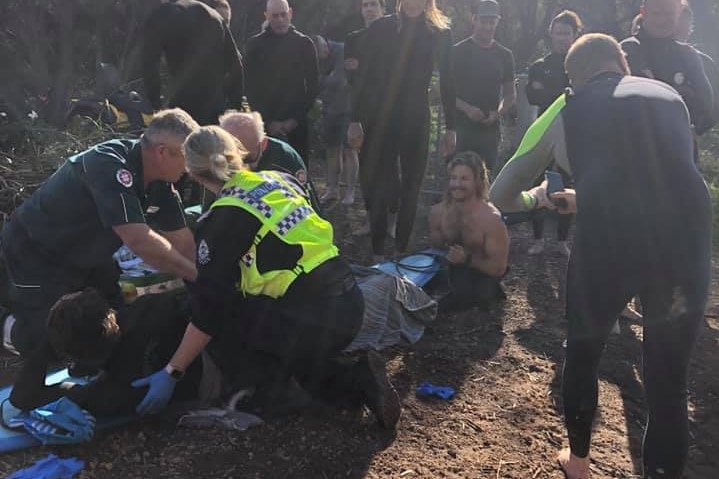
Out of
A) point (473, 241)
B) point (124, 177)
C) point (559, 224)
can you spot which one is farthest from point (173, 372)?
point (559, 224)

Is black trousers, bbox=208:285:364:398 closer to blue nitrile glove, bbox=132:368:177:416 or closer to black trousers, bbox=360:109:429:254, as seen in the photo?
blue nitrile glove, bbox=132:368:177:416

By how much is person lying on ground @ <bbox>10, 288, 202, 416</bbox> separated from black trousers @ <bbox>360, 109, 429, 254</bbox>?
1.92m

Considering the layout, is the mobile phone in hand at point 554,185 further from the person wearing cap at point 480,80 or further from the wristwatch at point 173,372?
the person wearing cap at point 480,80

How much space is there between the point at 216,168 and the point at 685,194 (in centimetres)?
165

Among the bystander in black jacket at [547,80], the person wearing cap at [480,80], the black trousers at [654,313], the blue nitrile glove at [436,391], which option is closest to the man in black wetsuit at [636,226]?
the black trousers at [654,313]

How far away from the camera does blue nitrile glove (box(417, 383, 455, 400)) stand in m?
3.18

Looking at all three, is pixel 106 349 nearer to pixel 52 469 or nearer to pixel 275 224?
pixel 52 469

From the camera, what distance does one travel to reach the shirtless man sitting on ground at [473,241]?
13.7 ft

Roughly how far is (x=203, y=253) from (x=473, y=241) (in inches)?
84.7

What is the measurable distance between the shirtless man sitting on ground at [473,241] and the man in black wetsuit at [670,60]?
3.59 feet

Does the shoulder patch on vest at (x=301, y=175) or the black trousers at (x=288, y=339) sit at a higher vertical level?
the shoulder patch on vest at (x=301, y=175)

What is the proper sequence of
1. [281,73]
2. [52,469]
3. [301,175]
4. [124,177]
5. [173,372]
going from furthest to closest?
[281,73] → [301,175] → [124,177] → [173,372] → [52,469]

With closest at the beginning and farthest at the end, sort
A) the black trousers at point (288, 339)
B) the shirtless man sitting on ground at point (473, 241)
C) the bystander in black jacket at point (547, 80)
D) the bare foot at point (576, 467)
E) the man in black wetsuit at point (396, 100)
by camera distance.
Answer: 1. the bare foot at point (576, 467)
2. the black trousers at point (288, 339)
3. the shirtless man sitting on ground at point (473, 241)
4. the man in black wetsuit at point (396, 100)
5. the bystander in black jacket at point (547, 80)

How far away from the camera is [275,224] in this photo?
2.58 metres
